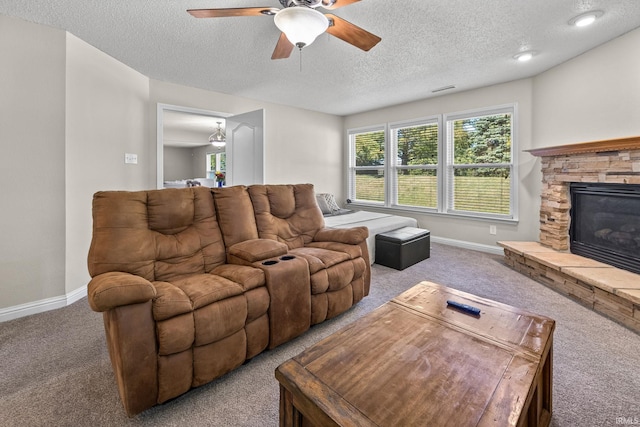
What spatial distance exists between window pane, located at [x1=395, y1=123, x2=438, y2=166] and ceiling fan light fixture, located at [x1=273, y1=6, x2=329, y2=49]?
12.4ft

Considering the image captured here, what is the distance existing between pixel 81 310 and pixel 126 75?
2766mm

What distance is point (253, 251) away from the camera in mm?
2100

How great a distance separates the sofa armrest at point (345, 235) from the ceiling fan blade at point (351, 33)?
1554 millimetres

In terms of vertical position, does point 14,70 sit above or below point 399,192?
above

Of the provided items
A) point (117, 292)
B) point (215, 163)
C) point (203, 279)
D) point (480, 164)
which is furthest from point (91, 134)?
point (215, 163)

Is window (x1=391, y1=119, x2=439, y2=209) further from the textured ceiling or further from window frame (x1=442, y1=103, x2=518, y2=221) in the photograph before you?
the textured ceiling

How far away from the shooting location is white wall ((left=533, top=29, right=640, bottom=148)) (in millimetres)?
2801

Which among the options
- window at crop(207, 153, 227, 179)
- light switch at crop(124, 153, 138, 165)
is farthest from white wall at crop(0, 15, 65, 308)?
window at crop(207, 153, 227, 179)

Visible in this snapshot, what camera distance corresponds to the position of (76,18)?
247 cm

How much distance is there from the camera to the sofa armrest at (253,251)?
6.82ft

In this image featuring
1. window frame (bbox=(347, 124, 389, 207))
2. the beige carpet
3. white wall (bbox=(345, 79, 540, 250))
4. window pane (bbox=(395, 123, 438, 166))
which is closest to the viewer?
the beige carpet

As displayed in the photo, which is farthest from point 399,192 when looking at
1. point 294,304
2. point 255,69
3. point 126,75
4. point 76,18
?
point 76,18

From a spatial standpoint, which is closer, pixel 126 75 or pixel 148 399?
pixel 148 399

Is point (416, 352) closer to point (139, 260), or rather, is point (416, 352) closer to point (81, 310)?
point (139, 260)
